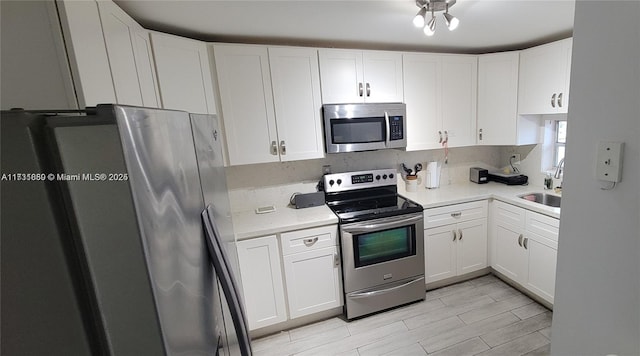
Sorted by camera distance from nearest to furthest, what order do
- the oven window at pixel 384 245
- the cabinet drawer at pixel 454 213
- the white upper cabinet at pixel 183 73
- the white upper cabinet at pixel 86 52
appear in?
the white upper cabinet at pixel 86 52 → the white upper cabinet at pixel 183 73 → the oven window at pixel 384 245 → the cabinet drawer at pixel 454 213

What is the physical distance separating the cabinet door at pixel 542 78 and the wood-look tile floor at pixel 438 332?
171 centimetres

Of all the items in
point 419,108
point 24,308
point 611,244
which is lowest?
point 611,244

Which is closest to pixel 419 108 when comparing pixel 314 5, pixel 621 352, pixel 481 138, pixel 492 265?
pixel 481 138

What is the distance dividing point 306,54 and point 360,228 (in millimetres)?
1445

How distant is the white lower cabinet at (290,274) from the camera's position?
1975 millimetres

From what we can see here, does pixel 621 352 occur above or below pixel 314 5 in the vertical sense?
below

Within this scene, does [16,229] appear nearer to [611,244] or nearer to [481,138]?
[611,244]

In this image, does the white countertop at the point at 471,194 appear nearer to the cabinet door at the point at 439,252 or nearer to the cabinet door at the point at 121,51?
the cabinet door at the point at 439,252

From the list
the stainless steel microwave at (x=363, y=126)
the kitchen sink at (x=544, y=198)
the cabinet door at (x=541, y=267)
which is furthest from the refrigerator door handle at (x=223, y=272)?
the kitchen sink at (x=544, y=198)

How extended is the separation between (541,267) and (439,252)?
76cm

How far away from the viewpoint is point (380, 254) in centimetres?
220

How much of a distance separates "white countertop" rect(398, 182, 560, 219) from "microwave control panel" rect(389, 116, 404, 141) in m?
0.62

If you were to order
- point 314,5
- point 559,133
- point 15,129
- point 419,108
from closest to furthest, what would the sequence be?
point 15,129 → point 314,5 → point 419,108 → point 559,133

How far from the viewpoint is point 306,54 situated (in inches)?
82.9
